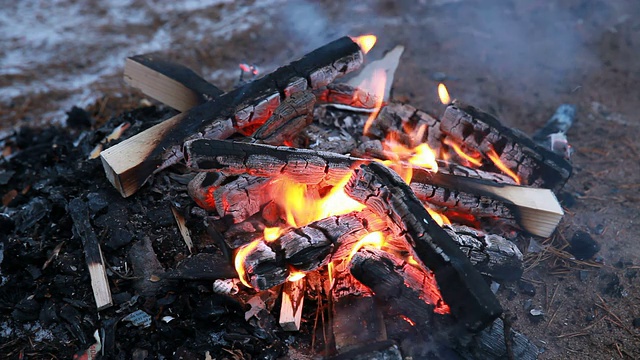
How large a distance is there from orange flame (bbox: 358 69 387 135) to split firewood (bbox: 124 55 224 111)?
1.35m

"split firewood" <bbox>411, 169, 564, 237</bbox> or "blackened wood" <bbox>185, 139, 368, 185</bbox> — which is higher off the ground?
"blackened wood" <bbox>185, 139, 368, 185</bbox>

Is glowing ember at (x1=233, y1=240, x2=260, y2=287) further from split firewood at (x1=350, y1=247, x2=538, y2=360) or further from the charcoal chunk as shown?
the charcoal chunk

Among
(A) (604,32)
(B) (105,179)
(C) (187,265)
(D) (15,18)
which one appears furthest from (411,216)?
(D) (15,18)

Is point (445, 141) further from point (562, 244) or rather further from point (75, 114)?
point (75, 114)

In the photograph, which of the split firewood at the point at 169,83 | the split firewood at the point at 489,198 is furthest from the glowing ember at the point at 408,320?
the split firewood at the point at 169,83

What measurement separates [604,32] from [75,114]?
6.79 metres

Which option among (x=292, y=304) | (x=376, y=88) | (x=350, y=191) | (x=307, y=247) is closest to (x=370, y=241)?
(x=350, y=191)

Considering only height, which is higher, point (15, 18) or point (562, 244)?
point (15, 18)

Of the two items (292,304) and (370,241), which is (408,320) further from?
(292,304)

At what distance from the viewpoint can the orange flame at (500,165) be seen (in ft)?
13.2

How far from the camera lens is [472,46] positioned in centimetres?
661

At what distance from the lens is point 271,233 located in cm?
332

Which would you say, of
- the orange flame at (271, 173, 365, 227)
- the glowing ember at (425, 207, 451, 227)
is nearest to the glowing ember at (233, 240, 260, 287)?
the orange flame at (271, 173, 365, 227)

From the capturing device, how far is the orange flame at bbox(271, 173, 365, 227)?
3529 mm
